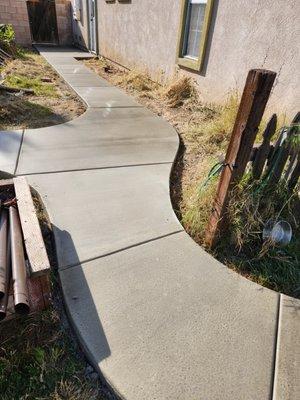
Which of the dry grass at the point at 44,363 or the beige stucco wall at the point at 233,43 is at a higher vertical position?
the beige stucco wall at the point at 233,43

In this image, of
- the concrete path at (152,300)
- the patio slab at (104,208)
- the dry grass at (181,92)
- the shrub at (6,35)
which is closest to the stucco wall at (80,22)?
the shrub at (6,35)

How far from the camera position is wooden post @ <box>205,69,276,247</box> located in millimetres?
1873

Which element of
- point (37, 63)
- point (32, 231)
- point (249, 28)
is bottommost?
point (37, 63)

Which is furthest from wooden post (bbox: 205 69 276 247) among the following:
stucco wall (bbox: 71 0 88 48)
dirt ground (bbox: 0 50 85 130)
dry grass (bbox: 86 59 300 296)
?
stucco wall (bbox: 71 0 88 48)

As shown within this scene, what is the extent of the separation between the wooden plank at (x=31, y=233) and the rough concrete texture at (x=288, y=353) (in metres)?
1.45

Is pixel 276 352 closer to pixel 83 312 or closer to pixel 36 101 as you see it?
pixel 83 312

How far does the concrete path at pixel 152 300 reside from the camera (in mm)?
1646

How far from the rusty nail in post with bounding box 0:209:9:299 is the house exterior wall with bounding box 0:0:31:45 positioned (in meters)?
15.3

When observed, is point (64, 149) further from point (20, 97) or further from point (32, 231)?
point (20, 97)

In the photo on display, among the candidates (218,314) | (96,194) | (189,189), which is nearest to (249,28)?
(189,189)

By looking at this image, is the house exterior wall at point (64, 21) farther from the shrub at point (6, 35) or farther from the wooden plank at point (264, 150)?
the wooden plank at point (264, 150)

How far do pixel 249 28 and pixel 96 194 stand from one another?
362 cm

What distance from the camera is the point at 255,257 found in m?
2.59

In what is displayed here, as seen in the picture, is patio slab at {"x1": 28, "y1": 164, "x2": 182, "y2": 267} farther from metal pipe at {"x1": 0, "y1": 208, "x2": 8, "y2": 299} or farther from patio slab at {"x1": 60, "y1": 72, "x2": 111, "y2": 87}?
patio slab at {"x1": 60, "y1": 72, "x2": 111, "y2": 87}
